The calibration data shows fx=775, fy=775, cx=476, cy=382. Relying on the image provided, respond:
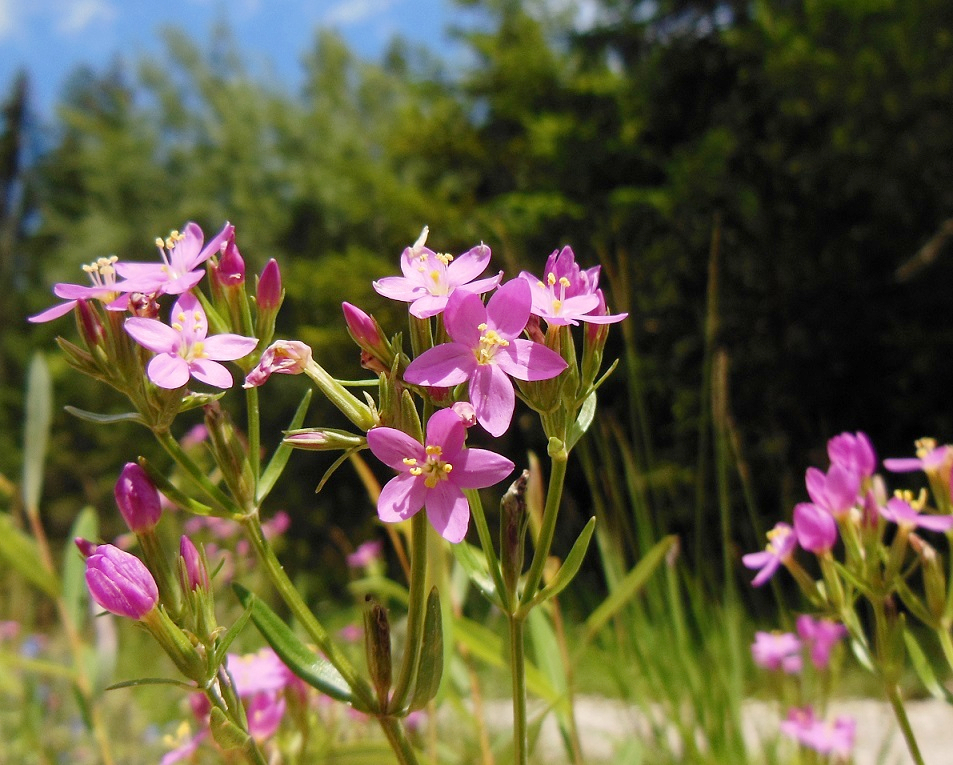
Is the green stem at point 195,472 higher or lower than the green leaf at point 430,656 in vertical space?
higher

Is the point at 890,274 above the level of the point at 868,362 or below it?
above

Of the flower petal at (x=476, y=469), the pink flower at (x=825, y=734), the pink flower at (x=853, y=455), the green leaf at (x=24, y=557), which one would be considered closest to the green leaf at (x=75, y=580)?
the green leaf at (x=24, y=557)

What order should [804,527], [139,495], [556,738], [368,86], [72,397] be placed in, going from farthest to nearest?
[368,86] → [72,397] → [556,738] → [804,527] → [139,495]

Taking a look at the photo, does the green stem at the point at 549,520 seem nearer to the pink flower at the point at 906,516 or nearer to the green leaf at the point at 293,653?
the green leaf at the point at 293,653

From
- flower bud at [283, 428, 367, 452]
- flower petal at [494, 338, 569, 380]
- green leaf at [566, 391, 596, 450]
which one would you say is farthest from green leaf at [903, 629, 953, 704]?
flower bud at [283, 428, 367, 452]

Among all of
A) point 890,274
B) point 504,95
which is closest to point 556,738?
point 890,274

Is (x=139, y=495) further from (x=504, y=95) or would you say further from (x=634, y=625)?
(x=504, y=95)
